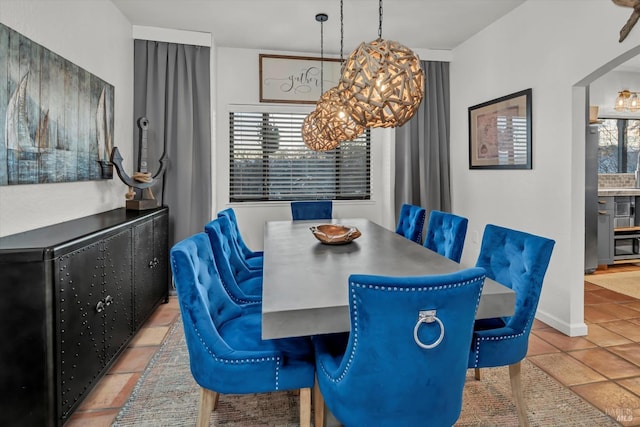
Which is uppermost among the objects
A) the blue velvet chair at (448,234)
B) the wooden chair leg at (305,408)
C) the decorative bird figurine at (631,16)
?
the decorative bird figurine at (631,16)

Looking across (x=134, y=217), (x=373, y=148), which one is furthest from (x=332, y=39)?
(x=134, y=217)

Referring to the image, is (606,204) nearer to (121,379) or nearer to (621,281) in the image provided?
(621,281)

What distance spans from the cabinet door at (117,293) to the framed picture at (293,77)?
254 centimetres

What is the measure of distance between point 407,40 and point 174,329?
3.74m

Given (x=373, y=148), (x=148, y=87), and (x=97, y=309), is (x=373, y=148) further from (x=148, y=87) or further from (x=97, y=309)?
(x=97, y=309)

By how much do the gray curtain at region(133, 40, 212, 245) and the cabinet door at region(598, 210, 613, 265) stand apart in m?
4.81

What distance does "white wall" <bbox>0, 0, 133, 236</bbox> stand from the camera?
201cm

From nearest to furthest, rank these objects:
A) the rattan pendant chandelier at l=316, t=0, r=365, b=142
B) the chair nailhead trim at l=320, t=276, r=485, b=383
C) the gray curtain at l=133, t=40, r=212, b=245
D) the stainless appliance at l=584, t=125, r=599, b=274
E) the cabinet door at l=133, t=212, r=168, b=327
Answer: the chair nailhead trim at l=320, t=276, r=485, b=383 → the rattan pendant chandelier at l=316, t=0, r=365, b=142 → the cabinet door at l=133, t=212, r=168, b=327 → the gray curtain at l=133, t=40, r=212, b=245 → the stainless appliance at l=584, t=125, r=599, b=274

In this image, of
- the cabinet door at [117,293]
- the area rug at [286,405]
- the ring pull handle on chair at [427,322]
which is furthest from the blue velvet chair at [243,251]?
the ring pull handle on chair at [427,322]

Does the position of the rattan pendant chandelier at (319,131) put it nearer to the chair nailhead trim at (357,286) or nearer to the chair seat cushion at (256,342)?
the chair seat cushion at (256,342)

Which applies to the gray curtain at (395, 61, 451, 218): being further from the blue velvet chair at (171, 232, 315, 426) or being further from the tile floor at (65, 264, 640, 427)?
the blue velvet chair at (171, 232, 315, 426)

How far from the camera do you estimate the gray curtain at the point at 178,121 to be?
392 cm

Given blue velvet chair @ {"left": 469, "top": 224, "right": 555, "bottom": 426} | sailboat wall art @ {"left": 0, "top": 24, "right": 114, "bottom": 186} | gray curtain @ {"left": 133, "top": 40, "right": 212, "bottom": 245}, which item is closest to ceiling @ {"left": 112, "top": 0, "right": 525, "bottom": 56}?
gray curtain @ {"left": 133, "top": 40, "right": 212, "bottom": 245}

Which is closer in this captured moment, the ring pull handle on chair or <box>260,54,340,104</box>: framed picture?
the ring pull handle on chair
